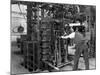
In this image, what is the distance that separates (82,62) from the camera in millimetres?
3420

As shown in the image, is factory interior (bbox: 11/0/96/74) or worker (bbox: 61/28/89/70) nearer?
factory interior (bbox: 11/0/96/74)

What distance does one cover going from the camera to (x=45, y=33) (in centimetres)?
325

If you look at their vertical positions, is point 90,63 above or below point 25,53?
below

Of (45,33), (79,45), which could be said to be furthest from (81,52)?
(45,33)

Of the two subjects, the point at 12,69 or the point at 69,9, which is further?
the point at 69,9

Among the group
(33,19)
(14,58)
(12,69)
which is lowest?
(12,69)

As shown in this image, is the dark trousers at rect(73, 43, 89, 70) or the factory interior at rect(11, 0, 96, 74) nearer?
the factory interior at rect(11, 0, 96, 74)

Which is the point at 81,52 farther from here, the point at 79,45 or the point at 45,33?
the point at 45,33

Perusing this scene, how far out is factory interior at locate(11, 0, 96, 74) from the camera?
310cm

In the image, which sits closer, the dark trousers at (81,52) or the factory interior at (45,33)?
the factory interior at (45,33)

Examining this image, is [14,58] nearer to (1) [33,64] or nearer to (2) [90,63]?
(1) [33,64]

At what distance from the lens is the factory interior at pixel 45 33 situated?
310 centimetres

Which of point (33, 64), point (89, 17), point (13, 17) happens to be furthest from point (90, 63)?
point (13, 17)
